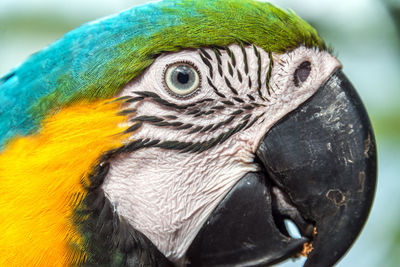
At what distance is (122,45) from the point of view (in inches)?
51.8

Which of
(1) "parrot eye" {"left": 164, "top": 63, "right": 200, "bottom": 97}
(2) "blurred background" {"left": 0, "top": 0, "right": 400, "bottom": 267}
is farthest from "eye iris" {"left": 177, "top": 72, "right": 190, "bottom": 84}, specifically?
(2) "blurred background" {"left": 0, "top": 0, "right": 400, "bottom": 267}

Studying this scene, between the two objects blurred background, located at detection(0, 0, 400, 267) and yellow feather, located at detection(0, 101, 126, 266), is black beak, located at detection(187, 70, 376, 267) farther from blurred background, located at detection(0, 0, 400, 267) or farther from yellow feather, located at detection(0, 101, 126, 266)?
blurred background, located at detection(0, 0, 400, 267)

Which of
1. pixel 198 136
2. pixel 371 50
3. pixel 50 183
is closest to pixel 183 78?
pixel 198 136

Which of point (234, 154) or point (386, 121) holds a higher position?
point (386, 121)

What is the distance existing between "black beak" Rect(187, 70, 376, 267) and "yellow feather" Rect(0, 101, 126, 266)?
0.40 meters

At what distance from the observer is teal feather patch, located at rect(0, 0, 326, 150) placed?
130cm

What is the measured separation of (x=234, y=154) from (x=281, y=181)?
0.52ft

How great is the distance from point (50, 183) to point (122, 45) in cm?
43

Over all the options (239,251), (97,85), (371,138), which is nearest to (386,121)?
(371,138)

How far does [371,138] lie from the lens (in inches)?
53.5

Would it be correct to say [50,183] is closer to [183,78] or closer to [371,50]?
[183,78]

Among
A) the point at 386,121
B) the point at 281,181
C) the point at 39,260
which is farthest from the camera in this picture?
the point at 386,121

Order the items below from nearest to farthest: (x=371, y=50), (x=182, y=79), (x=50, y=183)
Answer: (x=50, y=183) → (x=182, y=79) → (x=371, y=50)

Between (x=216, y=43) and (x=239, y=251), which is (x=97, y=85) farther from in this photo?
(x=239, y=251)
